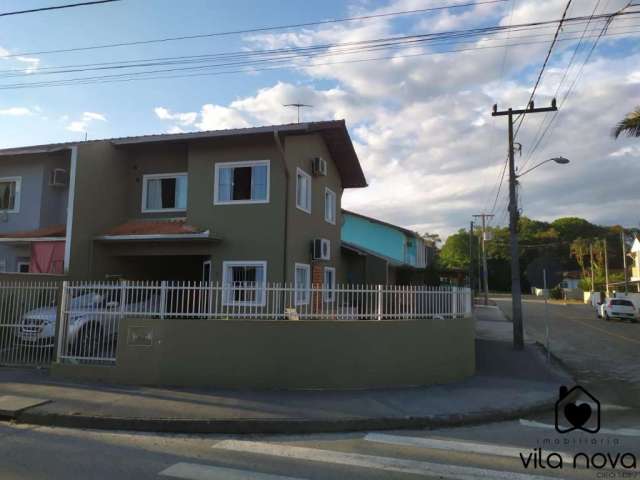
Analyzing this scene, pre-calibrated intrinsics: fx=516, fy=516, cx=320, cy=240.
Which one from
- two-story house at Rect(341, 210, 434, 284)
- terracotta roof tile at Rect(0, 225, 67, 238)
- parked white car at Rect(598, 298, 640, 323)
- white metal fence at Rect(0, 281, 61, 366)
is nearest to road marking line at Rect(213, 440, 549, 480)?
white metal fence at Rect(0, 281, 61, 366)

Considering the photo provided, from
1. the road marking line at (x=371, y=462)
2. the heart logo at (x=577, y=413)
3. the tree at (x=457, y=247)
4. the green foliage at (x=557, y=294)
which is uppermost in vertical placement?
the tree at (x=457, y=247)

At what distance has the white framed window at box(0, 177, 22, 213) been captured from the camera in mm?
16547

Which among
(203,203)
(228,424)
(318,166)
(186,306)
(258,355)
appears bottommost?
(228,424)

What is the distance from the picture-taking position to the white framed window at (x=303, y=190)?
49.3 feet

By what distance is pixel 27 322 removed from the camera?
35.7 feet

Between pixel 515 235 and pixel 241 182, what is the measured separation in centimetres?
869

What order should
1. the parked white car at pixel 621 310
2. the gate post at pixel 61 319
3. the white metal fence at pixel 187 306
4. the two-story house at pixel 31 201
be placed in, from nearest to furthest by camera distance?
the white metal fence at pixel 187 306
the gate post at pixel 61 319
the two-story house at pixel 31 201
the parked white car at pixel 621 310

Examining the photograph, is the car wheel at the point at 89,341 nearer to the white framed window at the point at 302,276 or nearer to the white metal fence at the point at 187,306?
the white metal fence at the point at 187,306

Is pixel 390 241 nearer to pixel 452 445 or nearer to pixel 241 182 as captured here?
pixel 241 182

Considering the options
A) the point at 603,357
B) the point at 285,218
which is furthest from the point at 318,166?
the point at 603,357

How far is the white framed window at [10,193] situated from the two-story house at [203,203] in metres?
0.26

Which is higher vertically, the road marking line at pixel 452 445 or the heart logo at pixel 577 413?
the road marking line at pixel 452 445

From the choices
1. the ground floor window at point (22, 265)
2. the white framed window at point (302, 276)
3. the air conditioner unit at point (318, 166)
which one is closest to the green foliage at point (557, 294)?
the air conditioner unit at point (318, 166)

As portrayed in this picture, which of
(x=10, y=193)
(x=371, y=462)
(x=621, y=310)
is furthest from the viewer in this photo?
(x=621, y=310)
